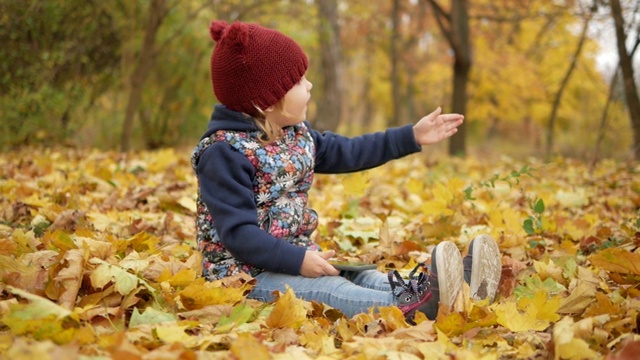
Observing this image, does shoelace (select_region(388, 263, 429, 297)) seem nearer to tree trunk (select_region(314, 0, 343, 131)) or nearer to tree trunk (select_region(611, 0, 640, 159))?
tree trunk (select_region(611, 0, 640, 159))

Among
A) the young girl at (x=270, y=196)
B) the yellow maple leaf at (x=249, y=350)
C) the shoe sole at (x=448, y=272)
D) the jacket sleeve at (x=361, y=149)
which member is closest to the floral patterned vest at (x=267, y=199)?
the young girl at (x=270, y=196)

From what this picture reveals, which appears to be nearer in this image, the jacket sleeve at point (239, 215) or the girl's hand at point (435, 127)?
the jacket sleeve at point (239, 215)

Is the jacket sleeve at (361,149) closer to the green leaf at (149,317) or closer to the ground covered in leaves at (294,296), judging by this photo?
the ground covered in leaves at (294,296)

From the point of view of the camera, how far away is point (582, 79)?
17469 mm

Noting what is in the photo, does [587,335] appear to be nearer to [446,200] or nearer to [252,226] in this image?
[252,226]

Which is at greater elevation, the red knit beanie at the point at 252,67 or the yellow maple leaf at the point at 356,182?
the red knit beanie at the point at 252,67

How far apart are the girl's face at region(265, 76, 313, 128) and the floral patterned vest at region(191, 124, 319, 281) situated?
0.23 feet

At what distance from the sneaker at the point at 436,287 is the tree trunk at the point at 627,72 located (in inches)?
A: 181

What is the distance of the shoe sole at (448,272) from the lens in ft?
6.13

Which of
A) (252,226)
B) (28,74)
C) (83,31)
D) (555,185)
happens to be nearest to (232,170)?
(252,226)

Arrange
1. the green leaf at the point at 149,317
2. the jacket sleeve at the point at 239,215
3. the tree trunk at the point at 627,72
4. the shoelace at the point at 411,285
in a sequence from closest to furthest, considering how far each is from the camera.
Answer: the green leaf at the point at 149,317, the shoelace at the point at 411,285, the jacket sleeve at the point at 239,215, the tree trunk at the point at 627,72

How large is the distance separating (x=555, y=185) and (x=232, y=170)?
331 cm

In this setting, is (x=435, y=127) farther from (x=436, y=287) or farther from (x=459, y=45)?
(x=459, y=45)

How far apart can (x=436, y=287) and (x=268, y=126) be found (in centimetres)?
82
